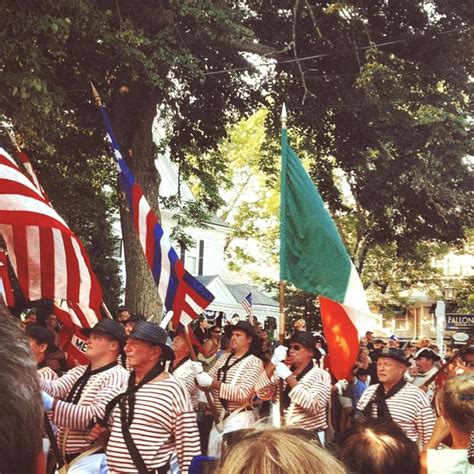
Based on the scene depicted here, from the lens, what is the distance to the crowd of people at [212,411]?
1618mm

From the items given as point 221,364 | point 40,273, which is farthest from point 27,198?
point 221,364

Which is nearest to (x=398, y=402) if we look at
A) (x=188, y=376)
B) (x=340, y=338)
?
(x=340, y=338)

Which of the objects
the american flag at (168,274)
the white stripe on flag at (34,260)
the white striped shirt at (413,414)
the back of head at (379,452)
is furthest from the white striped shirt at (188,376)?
the back of head at (379,452)

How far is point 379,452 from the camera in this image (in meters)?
3.19

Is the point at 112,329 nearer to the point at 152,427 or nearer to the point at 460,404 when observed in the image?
the point at 152,427

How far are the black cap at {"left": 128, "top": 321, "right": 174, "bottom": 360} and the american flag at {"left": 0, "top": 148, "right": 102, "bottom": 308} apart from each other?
3.81ft

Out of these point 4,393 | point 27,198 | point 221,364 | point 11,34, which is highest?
point 11,34

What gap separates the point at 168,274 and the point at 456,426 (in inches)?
197

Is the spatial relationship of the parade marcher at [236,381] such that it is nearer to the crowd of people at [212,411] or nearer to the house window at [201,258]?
the crowd of people at [212,411]

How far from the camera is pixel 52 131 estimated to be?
1372 centimetres

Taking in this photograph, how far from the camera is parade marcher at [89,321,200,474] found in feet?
18.2

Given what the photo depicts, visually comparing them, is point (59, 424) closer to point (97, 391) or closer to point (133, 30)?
point (97, 391)

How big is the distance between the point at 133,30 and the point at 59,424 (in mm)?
9508

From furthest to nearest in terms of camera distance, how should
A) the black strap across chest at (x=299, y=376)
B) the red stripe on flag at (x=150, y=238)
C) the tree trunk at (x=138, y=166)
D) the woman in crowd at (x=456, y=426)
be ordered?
1. the tree trunk at (x=138, y=166)
2. the red stripe on flag at (x=150, y=238)
3. the black strap across chest at (x=299, y=376)
4. the woman in crowd at (x=456, y=426)
